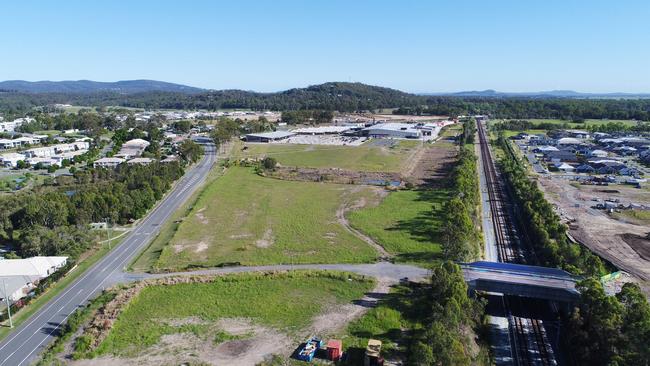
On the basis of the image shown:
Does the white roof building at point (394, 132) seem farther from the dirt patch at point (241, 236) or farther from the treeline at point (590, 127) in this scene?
the dirt patch at point (241, 236)

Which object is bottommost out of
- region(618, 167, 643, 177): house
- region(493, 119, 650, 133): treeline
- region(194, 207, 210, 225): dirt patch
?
region(194, 207, 210, 225): dirt patch

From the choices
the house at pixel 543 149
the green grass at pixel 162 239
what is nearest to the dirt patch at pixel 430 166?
the house at pixel 543 149

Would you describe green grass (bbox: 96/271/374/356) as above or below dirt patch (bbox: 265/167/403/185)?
below

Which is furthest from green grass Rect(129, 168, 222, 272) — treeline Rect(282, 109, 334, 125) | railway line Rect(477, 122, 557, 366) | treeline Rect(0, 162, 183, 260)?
treeline Rect(282, 109, 334, 125)

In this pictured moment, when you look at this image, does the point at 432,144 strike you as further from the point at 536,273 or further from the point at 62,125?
the point at 62,125

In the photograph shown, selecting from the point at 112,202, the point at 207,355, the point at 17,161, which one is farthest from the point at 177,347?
the point at 17,161

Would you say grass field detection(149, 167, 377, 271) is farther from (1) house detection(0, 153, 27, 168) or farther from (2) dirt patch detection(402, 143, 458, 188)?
(1) house detection(0, 153, 27, 168)

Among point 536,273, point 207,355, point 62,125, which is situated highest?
point 62,125

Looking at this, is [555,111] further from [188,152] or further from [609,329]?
[609,329]
